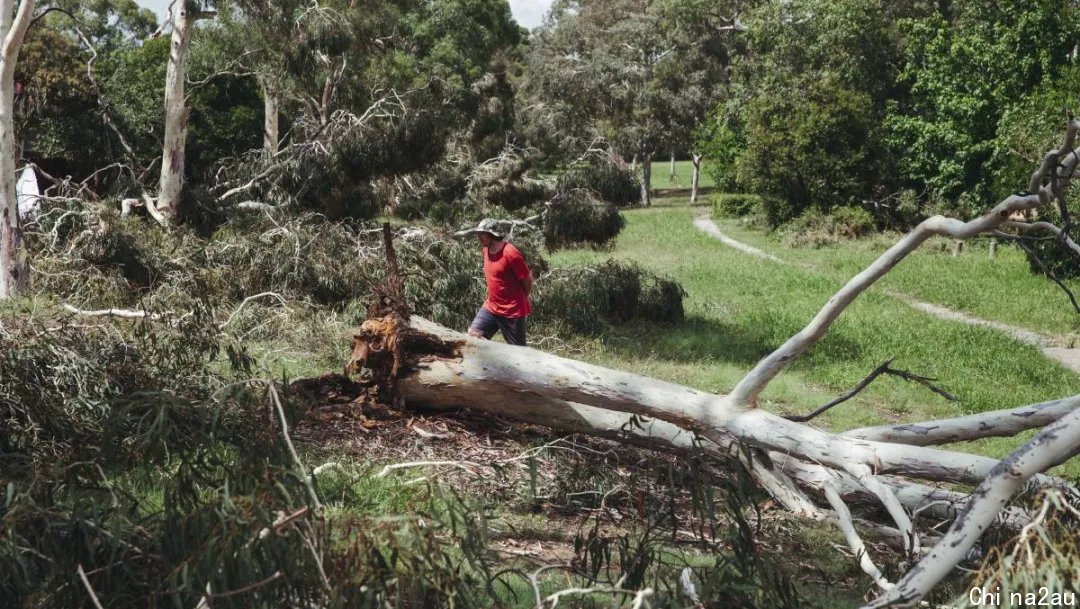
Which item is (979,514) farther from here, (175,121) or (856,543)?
(175,121)

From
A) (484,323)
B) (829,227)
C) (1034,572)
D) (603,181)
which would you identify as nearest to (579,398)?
(484,323)

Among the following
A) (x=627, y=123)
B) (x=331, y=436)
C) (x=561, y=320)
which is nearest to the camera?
(x=331, y=436)

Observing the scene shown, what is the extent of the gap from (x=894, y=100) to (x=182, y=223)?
24.8 meters

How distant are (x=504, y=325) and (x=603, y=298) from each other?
372 centimetres

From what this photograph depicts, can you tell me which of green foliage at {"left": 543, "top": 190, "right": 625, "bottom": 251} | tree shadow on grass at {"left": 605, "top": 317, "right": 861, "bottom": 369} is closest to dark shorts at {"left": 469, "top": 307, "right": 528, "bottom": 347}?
tree shadow on grass at {"left": 605, "top": 317, "right": 861, "bottom": 369}

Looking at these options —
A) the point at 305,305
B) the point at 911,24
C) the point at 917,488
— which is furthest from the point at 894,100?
the point at 917,488

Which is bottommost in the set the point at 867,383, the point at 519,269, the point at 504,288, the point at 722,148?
the point at 722,148

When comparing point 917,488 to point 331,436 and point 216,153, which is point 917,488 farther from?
point 216,153

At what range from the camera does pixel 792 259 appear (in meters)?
25.2

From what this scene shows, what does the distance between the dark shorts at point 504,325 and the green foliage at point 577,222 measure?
5.42m

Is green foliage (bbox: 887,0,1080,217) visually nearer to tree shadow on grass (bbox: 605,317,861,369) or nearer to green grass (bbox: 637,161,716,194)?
tree shadow on grass (bbox: 605,317,861,369)

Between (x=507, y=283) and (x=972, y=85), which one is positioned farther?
(x=972, y=85)

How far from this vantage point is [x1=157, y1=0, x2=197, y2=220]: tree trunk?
15.5 metres

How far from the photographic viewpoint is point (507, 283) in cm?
977
